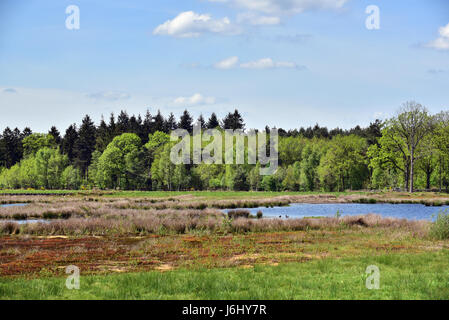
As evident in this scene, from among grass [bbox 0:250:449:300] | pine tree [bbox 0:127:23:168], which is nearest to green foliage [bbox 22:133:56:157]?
pine tree [bbox 0:127:23:168]

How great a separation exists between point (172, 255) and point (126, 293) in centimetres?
751

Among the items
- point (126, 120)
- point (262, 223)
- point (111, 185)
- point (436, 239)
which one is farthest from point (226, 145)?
point (436, 239)

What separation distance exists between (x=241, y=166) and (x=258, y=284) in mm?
88932

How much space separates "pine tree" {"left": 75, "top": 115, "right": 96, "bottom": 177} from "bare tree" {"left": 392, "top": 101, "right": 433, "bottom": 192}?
8717cm

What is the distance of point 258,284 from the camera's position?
1333cm

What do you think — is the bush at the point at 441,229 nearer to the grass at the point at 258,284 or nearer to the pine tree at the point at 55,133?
the grass at the point at 258,284

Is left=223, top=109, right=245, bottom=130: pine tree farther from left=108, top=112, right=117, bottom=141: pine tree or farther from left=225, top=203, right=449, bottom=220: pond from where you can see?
left=225, top=203, right=449, bottom=220: pond

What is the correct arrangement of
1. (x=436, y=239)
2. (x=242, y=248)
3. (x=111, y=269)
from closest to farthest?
(x=111, y=269)
(x=242, y=248)
(x=436, y=239)

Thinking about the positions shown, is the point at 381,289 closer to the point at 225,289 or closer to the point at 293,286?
the point at 293,286

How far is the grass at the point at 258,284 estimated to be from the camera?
12117 millimetres

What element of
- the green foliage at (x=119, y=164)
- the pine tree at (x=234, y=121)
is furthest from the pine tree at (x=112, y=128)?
the pine tree at (x=234, y=121)

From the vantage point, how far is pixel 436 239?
77.6 ft

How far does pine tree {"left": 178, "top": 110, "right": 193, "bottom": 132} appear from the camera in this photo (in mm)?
136500

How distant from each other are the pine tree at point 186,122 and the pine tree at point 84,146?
86.8ft
